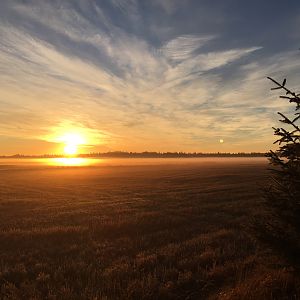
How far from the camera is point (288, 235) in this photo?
7.56m

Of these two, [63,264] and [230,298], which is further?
[63,264]

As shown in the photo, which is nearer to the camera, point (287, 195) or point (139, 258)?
point (287, 195)

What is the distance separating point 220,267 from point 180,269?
4.41ft

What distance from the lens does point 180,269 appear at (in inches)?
431

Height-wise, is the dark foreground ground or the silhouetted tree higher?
the silhouetted tree

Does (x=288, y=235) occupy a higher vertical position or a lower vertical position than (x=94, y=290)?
higher

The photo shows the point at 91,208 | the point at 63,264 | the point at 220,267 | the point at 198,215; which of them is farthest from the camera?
the point at 91,208

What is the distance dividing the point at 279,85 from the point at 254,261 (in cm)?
633

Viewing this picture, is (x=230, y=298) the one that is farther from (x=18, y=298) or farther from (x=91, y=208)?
(x=91, y=208)

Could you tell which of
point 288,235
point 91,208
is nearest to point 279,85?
point 288,235

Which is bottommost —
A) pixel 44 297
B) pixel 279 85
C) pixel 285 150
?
pixel 44 297

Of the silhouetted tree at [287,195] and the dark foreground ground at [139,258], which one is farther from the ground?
the silhouetted tree at [287,195]

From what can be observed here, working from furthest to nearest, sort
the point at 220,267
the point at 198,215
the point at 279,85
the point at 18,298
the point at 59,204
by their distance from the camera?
the point at 59,204 < the point at 198,215 < the point at 220,267 < the point at 18,298 < the point at 279,85

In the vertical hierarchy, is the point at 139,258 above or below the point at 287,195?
below
